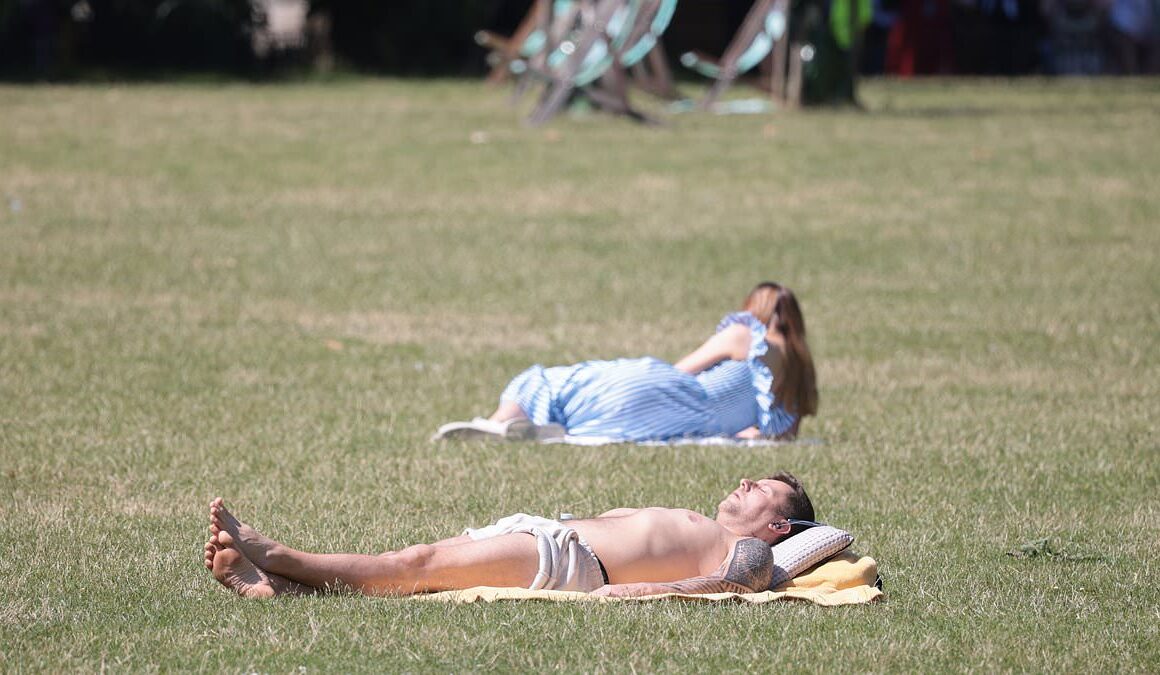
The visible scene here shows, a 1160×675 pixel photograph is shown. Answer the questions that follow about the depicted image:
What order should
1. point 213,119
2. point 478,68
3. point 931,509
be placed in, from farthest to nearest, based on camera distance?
point 478,68, point 213,119, point 931,509

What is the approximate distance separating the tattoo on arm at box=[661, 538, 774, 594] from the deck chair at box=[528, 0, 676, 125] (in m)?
14.9

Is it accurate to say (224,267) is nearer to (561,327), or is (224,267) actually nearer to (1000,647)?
(561,327)

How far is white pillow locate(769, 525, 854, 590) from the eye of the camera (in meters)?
5.28

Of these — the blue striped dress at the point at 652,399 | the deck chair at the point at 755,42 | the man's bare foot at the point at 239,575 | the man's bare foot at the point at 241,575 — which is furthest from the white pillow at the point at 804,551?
the deck chair at the point at 755,42

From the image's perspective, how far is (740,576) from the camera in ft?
16.8

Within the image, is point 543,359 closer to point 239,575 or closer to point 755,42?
point 239,575

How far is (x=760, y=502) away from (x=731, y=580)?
0.35 metres

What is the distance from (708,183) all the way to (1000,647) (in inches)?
466

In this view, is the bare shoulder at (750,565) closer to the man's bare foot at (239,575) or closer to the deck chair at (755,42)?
the man's bare foot at (239,575)

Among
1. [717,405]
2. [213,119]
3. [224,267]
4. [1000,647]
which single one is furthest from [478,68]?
[1000,647]

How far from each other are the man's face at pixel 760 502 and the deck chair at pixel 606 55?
14539 mm

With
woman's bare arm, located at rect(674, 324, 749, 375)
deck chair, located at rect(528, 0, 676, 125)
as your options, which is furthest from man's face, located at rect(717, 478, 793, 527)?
deck chair, located at rect(528, 0, 676, 125)

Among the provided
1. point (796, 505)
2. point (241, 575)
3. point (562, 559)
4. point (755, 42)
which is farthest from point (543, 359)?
point (755, 42)

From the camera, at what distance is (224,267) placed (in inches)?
484
